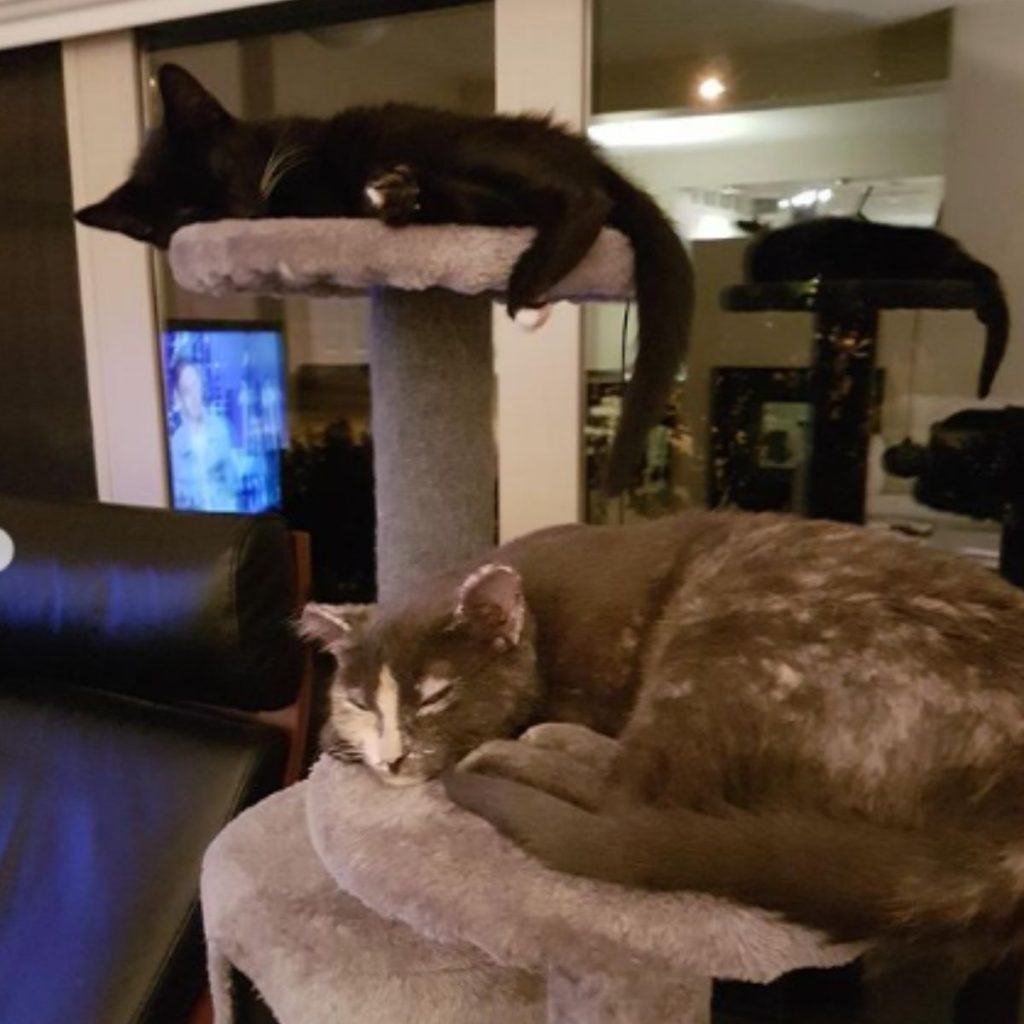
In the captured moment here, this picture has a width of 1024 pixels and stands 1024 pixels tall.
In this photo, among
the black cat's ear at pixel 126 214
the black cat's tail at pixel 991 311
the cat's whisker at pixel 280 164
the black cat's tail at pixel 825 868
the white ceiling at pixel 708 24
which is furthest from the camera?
the white ceiling at pixel 708 24

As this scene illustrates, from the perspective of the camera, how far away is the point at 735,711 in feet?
2.81

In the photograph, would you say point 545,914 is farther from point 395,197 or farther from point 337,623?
point 395,197

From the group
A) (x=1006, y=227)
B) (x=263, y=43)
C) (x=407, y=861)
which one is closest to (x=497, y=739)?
(x=407, y=861)

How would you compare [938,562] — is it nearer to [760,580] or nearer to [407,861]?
[760,580]

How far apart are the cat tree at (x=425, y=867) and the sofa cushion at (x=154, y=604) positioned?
17cm

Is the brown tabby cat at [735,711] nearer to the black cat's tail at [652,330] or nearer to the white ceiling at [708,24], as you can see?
the black cat's tail at [652,330]

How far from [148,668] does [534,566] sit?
0.54 metres

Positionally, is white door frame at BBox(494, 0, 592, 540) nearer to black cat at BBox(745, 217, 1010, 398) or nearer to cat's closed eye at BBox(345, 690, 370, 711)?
black cat at BBox(745, 217, 1010, 398)

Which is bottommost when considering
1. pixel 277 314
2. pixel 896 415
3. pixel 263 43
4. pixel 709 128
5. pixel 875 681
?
pixel 875 681

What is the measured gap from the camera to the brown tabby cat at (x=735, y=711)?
0.75 meters

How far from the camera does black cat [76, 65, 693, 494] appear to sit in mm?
1070

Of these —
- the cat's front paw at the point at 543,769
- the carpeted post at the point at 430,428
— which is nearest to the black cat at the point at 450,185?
the carpeted post at the point at 430,428

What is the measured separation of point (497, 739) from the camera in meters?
1.00

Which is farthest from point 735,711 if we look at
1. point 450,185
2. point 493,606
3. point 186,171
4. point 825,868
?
point 186,171
